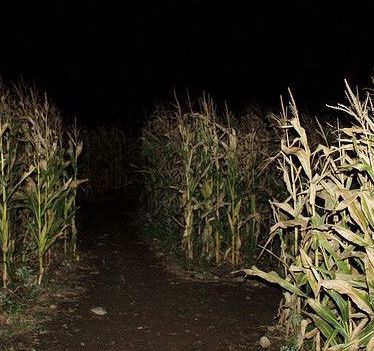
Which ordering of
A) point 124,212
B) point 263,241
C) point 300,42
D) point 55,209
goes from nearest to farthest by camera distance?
1. point 55,209
2. point 263,241
3. point 124,212
4. point 300,42

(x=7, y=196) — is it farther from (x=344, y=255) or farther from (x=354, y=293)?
(x=354, y=293)

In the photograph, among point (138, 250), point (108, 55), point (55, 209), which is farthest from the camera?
point (108, 55)

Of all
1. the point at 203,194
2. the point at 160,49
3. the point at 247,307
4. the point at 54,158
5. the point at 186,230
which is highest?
the point at 160,49

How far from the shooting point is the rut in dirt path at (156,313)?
557cm

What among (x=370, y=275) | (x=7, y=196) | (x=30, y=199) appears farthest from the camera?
(x=30, y=199)

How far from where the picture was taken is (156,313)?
252 inches

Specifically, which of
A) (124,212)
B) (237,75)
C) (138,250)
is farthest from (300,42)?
(138,250)

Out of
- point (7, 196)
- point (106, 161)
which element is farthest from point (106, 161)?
point (7, 196)

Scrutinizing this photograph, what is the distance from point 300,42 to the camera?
46.0 metres

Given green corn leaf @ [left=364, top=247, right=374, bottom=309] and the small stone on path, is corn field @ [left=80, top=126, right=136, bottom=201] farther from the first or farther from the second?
green corn leaf @ [left=364, top=247, right=374, bottom=309]

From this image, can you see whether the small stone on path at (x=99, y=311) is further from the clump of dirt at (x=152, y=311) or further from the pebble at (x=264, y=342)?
the pebble at (x=264, y=342)

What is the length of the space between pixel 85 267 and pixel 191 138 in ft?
8.68

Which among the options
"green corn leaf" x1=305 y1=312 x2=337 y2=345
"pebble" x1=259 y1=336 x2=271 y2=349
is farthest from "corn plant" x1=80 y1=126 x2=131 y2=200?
"green corn leaf" x1=305 y1=312 x2=337 y2=345

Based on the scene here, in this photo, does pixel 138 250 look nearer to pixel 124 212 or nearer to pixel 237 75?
pixel 124 212
